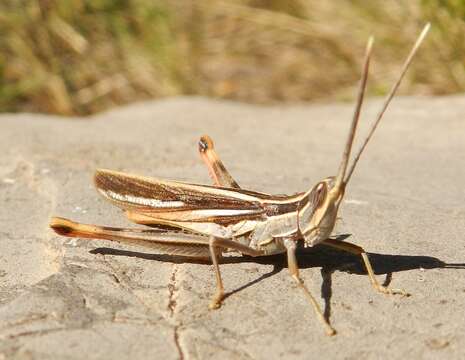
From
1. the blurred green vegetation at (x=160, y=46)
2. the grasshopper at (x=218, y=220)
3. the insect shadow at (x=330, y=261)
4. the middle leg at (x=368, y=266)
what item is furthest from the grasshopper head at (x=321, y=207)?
the blurred green vegetation at (x=160, y=46)

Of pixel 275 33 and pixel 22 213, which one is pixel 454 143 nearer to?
pixel 22 213

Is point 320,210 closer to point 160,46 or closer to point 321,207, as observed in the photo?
point 321,207

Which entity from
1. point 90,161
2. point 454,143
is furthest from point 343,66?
point 90,161

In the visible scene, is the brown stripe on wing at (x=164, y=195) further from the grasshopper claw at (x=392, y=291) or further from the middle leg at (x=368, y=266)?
the grasshopper claw at (x=392, y=291)

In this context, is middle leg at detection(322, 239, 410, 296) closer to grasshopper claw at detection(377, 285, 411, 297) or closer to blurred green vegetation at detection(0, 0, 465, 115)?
grasshopper claw at detection(377, 285, 411, 297)

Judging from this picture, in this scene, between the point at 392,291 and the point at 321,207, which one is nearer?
the point at 321,207

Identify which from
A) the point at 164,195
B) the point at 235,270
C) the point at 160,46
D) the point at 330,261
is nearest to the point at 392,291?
the point at 330,261
